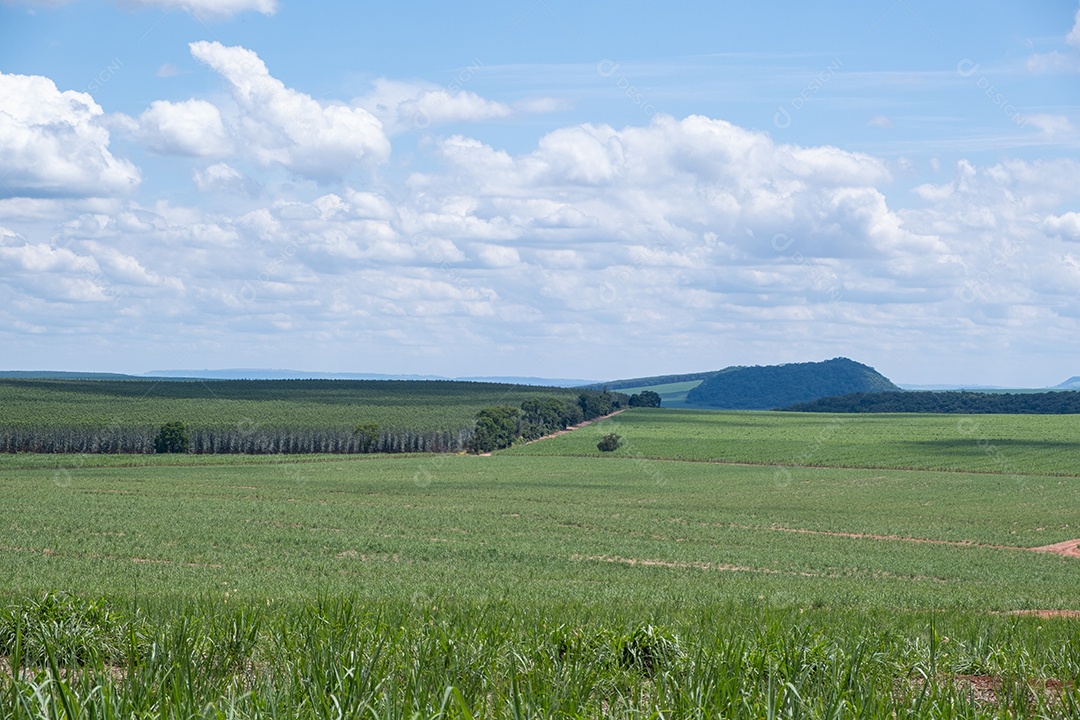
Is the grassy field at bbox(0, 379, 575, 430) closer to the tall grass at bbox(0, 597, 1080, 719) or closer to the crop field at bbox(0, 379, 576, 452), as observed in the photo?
the crop field at bbox(0, 379, 576, 452)

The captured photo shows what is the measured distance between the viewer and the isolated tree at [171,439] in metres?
110

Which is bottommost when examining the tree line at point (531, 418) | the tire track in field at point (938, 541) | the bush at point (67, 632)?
the tire track in field at point (938, 541)

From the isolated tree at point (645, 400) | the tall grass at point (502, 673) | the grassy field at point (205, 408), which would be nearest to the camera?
the tall grass at point (502, 673)

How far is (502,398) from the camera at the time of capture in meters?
197

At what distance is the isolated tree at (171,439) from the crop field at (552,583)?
13499 millimetres

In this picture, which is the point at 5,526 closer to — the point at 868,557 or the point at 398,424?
the point at 868,557

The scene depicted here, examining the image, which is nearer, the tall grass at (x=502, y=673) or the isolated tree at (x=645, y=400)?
the tall grass at (x=502, y=673)

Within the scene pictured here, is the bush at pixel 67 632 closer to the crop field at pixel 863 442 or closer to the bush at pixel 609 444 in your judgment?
the crop field at pixel 863 442

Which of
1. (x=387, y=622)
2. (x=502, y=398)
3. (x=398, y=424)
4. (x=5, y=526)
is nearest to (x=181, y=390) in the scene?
(x=502, y=398)

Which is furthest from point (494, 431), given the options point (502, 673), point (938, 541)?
point (502, 673)

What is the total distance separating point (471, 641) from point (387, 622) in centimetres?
127

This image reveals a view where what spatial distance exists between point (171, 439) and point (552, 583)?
306ft

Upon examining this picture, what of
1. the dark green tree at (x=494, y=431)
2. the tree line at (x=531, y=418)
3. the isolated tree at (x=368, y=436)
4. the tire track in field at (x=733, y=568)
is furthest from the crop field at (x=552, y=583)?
the isolated tree at (x=368, y=436)

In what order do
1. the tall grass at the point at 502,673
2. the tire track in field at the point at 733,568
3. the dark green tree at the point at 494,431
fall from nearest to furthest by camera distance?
1. the tall grass at the point at 502,673
2. the tire track in field at the point at 733,568
3. the dark green tree at the point at 494,431
